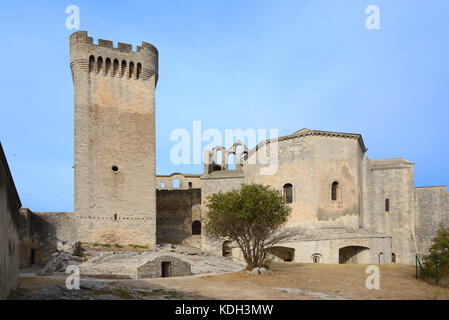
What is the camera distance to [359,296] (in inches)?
557

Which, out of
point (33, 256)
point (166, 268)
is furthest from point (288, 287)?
point (33, 256)

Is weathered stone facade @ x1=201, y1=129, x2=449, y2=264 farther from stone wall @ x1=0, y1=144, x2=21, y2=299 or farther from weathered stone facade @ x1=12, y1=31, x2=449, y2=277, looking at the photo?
stone wall @ x1=0, y1=144, x2=21, y2=299

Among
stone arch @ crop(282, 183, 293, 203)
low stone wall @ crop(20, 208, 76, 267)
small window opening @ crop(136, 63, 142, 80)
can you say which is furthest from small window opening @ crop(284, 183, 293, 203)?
low stone wall @ crop(20, 208, 76, 267)

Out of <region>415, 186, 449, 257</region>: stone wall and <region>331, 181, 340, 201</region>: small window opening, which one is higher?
<region>331, 181, 340, 201</region>: small window opening

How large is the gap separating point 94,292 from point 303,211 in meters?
19.0

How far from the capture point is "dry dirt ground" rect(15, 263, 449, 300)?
47.1 ft

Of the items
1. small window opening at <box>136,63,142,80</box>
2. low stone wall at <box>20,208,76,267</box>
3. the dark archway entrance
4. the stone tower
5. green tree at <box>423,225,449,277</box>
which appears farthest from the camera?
small window opening at <box>136,63,142,80</box>

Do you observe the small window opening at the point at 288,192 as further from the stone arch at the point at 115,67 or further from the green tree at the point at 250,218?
the stone arch at the point at 115,67

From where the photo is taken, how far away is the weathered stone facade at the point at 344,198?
2894 cm

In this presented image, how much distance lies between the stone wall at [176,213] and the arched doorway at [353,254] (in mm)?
13193

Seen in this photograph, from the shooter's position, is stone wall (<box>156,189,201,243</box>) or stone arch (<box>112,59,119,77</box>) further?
stone wall (<box>156,189,201,243</box>)

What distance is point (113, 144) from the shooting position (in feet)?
102
